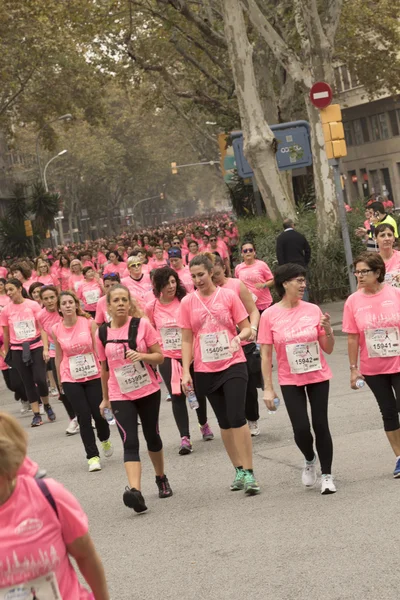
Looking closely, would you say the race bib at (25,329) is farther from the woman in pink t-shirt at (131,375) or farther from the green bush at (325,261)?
the green bush at (325,261)

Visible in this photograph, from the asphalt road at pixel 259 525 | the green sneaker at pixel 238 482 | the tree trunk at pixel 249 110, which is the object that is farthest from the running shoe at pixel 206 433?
the tree trunk at pixel 249 110

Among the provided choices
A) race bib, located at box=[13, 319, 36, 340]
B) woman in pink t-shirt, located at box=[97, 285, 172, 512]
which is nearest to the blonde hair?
woman in pink t-shirt, located at box=[97, 285, 172, 512]

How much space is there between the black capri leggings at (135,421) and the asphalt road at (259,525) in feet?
1.45

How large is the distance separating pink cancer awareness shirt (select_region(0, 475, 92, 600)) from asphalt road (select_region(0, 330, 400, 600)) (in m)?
2.35

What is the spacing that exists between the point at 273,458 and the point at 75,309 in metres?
2.25

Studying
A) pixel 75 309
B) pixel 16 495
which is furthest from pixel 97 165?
pixel 16 495

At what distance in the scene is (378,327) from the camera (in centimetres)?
826

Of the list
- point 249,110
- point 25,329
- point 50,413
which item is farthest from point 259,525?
point 249,110

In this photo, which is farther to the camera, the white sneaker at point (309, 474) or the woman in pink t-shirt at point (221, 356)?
the woman in pink t-shirt at point (221, 356)

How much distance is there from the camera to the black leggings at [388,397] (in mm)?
8273

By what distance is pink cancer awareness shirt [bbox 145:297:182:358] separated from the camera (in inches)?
448

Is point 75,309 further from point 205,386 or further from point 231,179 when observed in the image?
point 231,179

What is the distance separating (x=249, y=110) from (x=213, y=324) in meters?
15.5

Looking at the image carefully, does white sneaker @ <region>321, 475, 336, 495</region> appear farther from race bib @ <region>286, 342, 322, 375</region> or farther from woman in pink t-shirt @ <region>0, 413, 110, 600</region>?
woman in pink t-shirt @ <region>0, 413, 110, 600</region>
